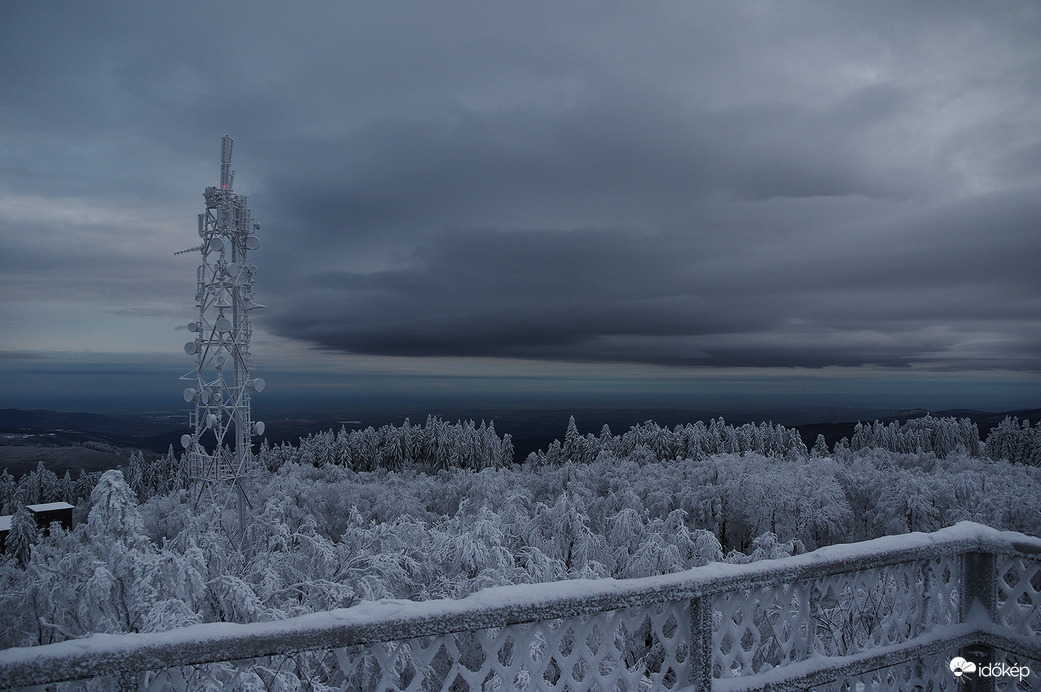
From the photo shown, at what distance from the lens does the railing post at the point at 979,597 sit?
3.46 metres

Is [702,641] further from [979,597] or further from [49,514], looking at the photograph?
[49,514]

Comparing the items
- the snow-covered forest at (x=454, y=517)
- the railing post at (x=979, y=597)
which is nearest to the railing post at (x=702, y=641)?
the railing post at (x=979, y=597)

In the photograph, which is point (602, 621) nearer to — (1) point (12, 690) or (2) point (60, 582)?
(1) point (12, 690)

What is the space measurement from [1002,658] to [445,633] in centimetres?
354

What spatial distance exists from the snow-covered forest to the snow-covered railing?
14.7 feet

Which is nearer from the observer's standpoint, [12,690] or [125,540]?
[12,690]

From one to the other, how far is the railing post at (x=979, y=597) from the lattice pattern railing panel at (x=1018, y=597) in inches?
1.5

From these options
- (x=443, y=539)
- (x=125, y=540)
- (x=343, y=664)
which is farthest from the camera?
(x=443, y=539)

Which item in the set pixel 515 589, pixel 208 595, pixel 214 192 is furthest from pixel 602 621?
pixel 214 192

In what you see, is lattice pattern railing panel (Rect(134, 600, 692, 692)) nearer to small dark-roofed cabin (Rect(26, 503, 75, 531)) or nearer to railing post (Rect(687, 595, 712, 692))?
railing post (Rect(687, 595, 712, 692))

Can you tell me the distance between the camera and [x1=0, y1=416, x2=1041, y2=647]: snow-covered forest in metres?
7.43

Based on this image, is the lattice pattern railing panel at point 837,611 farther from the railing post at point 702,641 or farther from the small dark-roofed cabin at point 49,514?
the small dark-roofed cabin at point 49,514

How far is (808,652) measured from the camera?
314 cm

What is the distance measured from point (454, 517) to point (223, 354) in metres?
6.95
